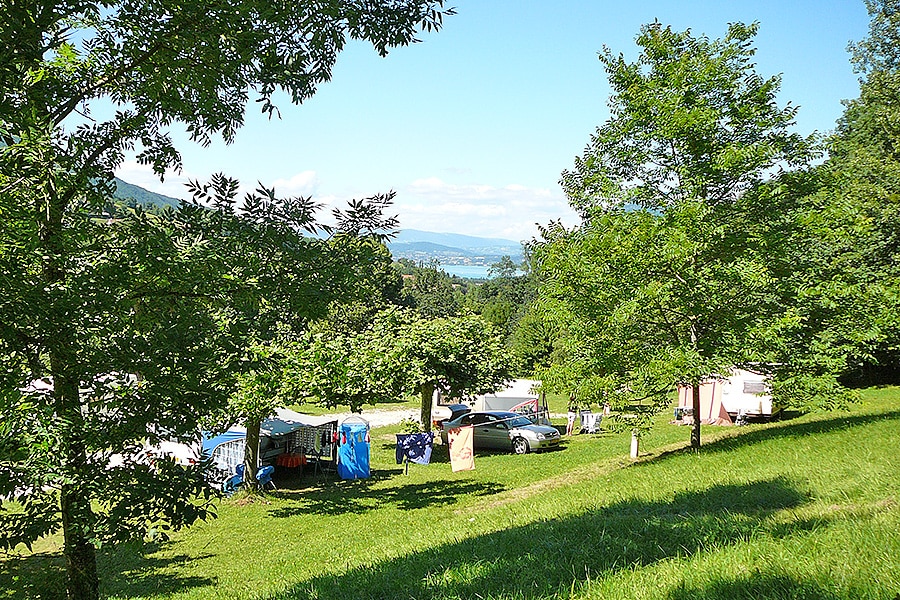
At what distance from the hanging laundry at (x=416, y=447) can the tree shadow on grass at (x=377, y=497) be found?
8.96 ft

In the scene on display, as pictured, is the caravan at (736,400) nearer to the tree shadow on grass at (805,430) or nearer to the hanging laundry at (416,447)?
the tree shadow on grass at (805,430)

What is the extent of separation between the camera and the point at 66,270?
157 inches

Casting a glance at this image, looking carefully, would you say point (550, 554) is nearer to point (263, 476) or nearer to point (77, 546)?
point (77, 546)

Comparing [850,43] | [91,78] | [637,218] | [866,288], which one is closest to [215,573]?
[91,78]

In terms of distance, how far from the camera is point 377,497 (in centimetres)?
1577

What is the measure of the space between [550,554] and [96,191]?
170 inches

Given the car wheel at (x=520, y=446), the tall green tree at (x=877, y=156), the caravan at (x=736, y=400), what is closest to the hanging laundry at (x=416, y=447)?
the car wheel at (x=520, y=446)

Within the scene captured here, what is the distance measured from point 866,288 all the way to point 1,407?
593 inches

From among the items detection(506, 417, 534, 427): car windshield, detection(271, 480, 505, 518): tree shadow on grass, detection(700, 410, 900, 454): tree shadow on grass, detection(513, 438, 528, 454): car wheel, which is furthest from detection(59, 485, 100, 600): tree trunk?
detection(506, 417, 534, 427): car windshield

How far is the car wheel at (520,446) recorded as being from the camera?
22438 mm

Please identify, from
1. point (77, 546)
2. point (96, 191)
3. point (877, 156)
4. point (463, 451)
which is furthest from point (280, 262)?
point (877, 156)

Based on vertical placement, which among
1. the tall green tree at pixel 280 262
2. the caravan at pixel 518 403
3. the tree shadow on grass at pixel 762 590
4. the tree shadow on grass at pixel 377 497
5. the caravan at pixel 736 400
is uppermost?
the tall green tree at pixel 280 262

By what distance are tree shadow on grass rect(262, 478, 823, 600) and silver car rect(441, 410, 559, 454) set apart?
15259mm

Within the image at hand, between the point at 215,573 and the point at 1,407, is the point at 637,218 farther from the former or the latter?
the point at 1,407
